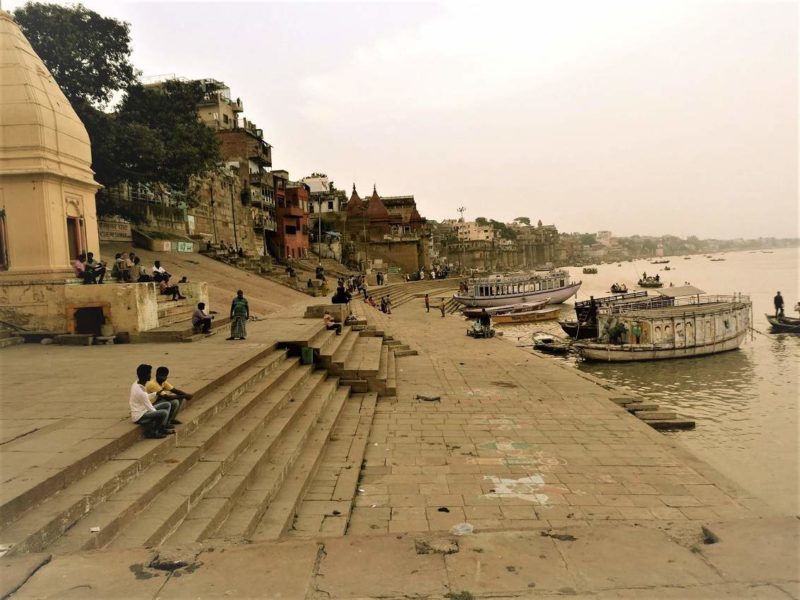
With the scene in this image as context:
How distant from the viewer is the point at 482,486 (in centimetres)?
605

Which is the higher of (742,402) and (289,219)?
(289,219)

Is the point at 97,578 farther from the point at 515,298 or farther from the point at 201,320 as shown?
the point at 515,298

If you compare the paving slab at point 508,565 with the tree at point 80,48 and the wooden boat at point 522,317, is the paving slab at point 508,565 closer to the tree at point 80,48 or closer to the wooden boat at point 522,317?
the tree at point 80,48

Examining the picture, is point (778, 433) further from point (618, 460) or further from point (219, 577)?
point (219, 577)

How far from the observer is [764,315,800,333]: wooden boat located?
24719 mm

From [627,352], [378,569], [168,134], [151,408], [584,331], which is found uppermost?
[168,134]

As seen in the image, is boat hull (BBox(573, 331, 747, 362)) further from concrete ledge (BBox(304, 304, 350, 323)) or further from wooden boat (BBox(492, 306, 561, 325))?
wooden boat (BBox(492, 306, 561, 325))

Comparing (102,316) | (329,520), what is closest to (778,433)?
(329,520)

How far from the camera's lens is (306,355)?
1034cm

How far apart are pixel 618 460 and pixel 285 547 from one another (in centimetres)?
536

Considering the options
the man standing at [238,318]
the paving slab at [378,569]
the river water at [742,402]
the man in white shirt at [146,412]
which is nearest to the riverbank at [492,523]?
the paving slab at [378,569]

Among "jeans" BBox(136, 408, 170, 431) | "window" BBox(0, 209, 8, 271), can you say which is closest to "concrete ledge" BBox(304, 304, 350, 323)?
"window" BBox(0, 209, 8, 271)

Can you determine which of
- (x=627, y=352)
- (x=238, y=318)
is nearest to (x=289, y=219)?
(x=627, y=352)

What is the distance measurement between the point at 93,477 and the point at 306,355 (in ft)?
20.1
